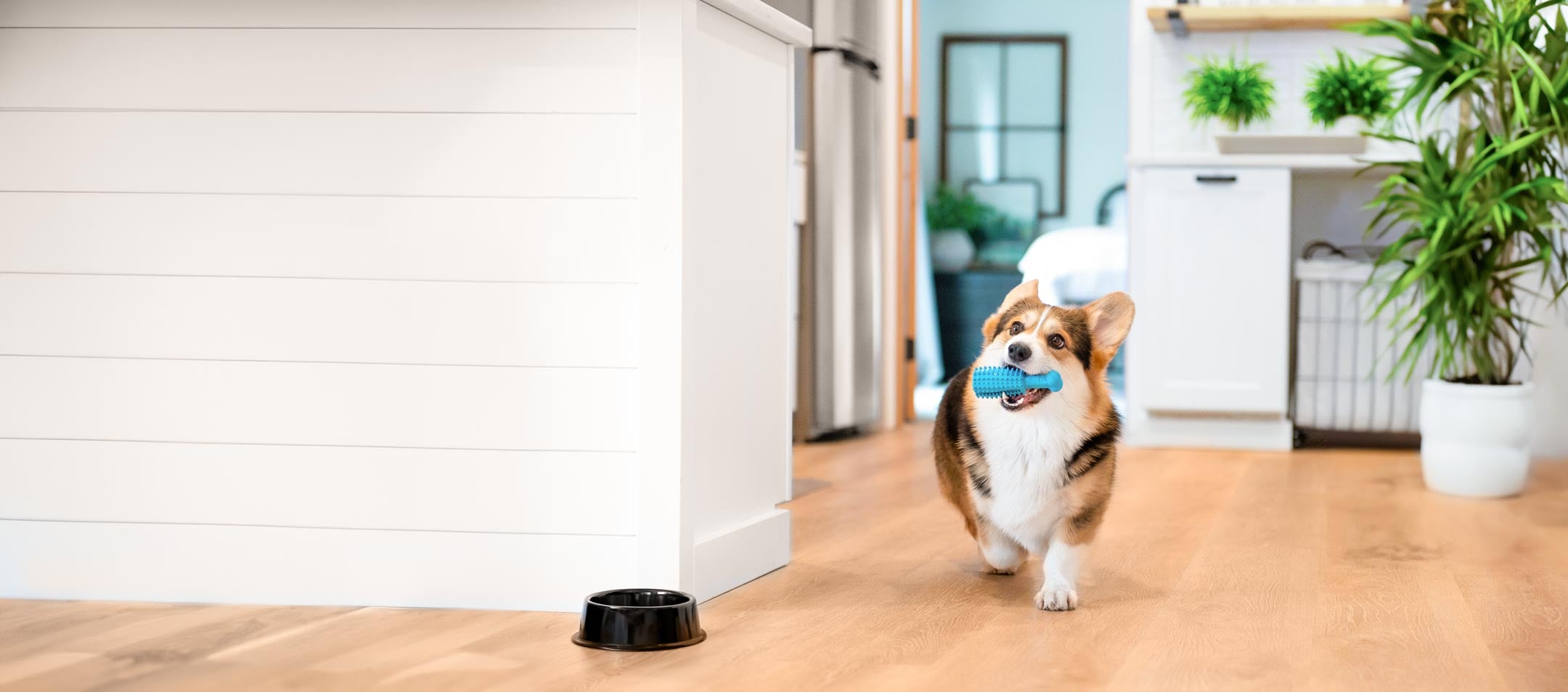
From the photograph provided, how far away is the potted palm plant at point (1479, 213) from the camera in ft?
9.89

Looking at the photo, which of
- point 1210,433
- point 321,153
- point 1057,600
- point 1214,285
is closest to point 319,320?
point 321,153

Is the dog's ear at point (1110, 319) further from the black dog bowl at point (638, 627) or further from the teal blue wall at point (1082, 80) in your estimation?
the teal blue wall at point (1082, 80)

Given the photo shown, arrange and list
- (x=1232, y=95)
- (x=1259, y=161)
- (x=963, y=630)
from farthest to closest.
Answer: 1. (x=1232, y=95)
2. (x=1259, y=161)
3. (x=963, y=630)

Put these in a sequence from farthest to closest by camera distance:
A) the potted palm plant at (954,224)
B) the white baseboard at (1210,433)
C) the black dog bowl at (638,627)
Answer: the potted palm plant at (954,224) → the white baseboard at (1210,433) → the black dog bowl at (638,627)

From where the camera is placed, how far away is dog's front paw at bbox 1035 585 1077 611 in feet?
6.17

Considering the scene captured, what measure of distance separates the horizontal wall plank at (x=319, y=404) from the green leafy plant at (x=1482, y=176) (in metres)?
2.04

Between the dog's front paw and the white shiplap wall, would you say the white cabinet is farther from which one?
the white shiplap wall

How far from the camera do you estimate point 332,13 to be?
1815mm

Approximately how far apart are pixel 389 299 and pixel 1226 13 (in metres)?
3.18

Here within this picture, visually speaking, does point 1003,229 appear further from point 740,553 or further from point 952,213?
point 740,553

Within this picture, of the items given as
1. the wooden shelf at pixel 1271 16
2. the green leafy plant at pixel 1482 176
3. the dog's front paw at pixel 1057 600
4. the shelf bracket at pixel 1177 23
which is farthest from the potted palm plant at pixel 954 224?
the dog's front paw at pixel 1057 600

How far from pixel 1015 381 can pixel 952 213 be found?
5.45 metres

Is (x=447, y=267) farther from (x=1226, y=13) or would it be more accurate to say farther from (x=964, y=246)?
(x=964, y=246)

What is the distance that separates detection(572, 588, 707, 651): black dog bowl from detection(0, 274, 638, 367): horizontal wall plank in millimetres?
342
